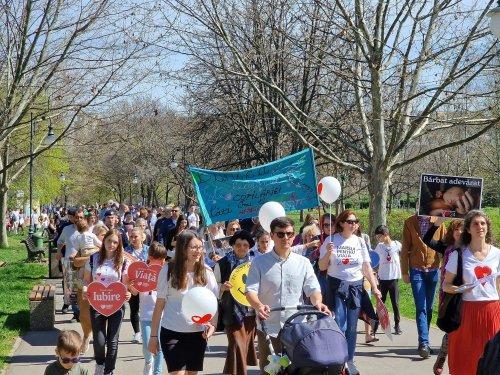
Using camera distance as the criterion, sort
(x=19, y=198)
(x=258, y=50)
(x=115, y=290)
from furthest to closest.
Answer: (x=19, y=198) < (x=258, y=50) < (x=115, y=290)

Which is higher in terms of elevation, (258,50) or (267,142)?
(258,50)

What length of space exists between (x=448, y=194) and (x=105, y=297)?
13.3 ft

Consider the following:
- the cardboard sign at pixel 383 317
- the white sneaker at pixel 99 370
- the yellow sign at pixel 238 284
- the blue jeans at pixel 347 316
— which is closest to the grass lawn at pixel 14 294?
the white sneaker at pixel 99 370

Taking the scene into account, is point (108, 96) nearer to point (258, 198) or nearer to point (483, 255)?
point (258, 198)

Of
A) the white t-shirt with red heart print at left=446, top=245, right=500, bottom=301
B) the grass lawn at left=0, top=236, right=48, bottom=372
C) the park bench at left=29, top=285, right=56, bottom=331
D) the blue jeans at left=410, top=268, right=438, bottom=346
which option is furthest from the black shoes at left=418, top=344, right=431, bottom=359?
the park bench at left=29, top=285, right=56, bottom=331

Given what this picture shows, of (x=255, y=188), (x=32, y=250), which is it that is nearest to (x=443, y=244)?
(x=255, y=188)

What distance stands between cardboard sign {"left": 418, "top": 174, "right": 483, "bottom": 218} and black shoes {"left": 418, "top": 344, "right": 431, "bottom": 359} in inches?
60.2

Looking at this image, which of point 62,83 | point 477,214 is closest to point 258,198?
point 477,214

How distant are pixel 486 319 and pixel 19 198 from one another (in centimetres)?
4401

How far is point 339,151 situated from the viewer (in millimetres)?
19000

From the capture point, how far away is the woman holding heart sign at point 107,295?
296 inches

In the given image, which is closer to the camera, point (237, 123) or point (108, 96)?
point (108, 96)

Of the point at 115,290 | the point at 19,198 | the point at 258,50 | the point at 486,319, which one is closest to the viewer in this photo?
the point at 486,319

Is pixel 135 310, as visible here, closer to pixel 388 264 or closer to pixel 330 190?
pixel 330 190
